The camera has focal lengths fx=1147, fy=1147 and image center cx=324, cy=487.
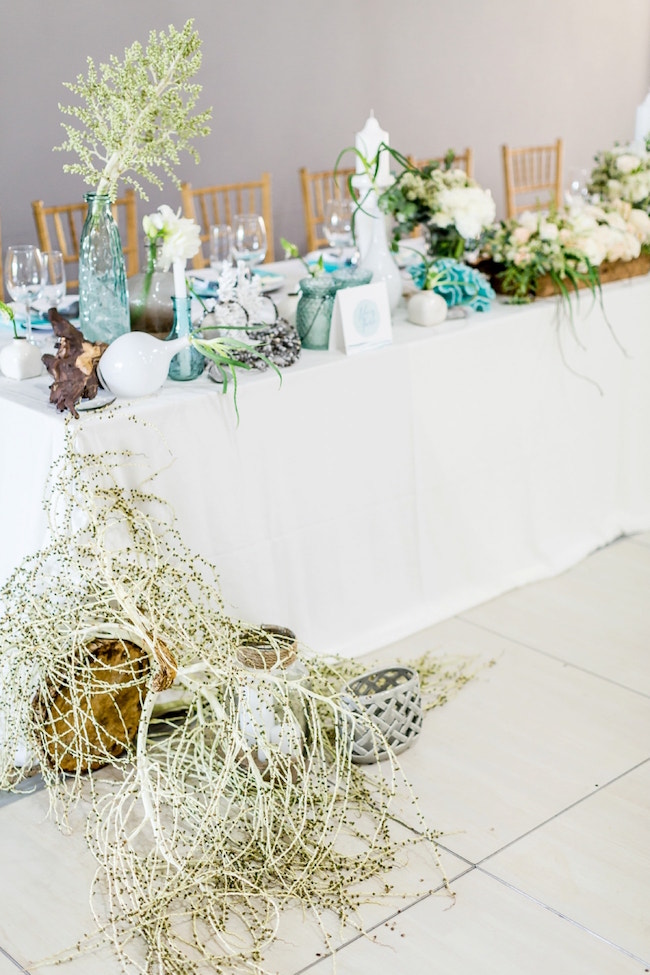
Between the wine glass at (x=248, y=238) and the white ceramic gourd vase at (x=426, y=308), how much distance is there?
46 cm

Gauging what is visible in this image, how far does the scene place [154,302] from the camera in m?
2.31

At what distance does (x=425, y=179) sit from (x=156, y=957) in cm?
177

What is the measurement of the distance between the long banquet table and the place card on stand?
30mm

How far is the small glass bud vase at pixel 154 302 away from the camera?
2311 millimetres

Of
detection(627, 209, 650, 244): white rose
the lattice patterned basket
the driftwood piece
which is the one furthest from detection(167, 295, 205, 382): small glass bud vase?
detection(627, 209, 650, 244): white rose

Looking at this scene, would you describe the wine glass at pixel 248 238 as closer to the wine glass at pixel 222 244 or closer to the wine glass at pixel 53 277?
the wine glass at pixel 222 244

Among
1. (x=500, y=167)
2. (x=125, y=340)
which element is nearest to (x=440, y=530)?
(x=125, y=340)

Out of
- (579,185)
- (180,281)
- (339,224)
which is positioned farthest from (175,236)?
(579,185)

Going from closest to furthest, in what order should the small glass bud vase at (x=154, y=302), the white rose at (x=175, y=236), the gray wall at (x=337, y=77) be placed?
the white rose at (x=175, y=236), the small glass bud vase at (x=154, y=302), the gray wall at (x=337, y=77)

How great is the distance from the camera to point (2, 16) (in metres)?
3.91

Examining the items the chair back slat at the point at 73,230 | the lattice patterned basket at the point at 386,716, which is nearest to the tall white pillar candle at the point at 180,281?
the chair back slat at the point at 73,230

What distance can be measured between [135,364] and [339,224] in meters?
1.09

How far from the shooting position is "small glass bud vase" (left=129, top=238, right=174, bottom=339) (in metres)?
2.31

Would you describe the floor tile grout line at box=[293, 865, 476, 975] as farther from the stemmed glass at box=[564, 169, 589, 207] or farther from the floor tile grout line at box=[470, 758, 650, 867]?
the stemmed glass at box=[564, 169, 589, 207]
